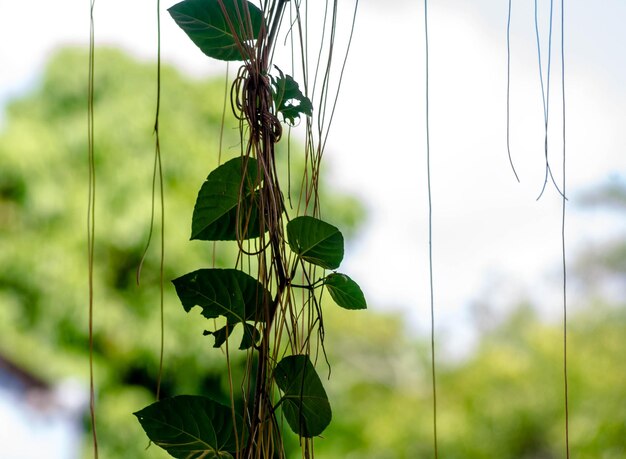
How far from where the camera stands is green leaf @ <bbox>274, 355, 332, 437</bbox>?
265mm

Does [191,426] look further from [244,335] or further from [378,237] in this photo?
[378,237]

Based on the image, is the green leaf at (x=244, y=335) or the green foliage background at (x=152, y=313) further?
the green foliage background at (x=152, y=313)

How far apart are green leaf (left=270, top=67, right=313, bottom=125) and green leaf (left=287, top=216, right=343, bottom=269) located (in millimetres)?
43

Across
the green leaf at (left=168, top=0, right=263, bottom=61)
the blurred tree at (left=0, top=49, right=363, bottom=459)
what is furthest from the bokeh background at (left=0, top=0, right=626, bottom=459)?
the green leaf at (left=168, top=0, right=263, bottom=61)

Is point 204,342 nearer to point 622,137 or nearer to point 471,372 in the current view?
point 471,372

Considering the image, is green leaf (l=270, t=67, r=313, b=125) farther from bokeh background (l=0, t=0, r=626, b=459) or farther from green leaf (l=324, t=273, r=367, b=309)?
bokeh background (l=0, t=0, r=626, b=459)

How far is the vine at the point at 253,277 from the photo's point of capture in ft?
0.86

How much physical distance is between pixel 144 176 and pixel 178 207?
0.29 metres

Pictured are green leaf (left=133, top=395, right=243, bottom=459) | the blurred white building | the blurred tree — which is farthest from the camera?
the blurred white building

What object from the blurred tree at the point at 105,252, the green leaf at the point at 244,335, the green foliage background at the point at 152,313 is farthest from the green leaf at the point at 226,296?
the blurred tree at the point at 105,252

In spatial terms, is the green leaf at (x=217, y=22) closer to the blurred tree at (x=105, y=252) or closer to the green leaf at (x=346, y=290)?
the green leaf at (x=346, y=290)

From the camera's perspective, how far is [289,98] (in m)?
0.28

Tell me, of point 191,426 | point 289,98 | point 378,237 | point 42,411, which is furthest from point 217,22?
point 378,237

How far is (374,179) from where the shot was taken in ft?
18.0
